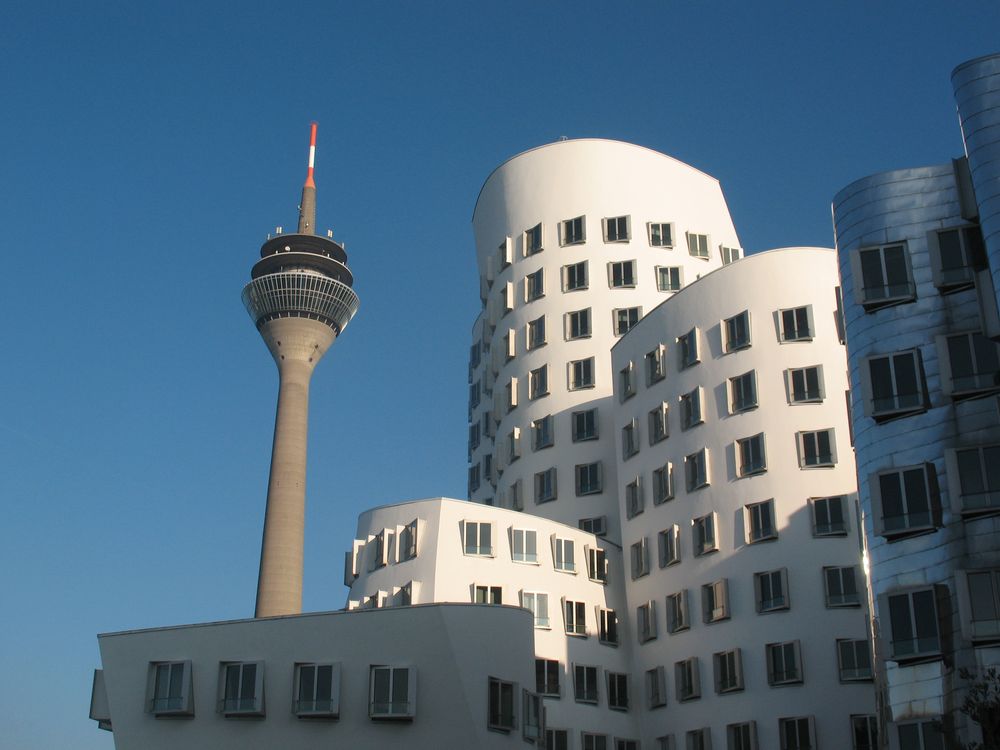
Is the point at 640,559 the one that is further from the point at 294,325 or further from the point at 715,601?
the point at 294,325

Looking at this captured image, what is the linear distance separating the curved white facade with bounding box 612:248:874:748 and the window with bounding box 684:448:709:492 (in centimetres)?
8

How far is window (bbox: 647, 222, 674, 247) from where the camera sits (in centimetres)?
6750

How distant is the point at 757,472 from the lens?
50781 mm

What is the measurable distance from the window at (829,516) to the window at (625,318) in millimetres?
18317

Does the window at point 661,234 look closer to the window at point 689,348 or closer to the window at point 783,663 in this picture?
the window at point 689,348

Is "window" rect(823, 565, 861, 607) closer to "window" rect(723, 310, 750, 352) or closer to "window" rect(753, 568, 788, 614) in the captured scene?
"window" rect(753, 568, 788, 614)

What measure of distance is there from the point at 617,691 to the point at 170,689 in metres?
20.9

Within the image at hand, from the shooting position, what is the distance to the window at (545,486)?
62500 mm

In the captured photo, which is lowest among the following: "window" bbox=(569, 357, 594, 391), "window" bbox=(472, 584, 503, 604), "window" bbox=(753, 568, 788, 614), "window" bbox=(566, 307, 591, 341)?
"window" bbox=(753, 568, 788, 614)

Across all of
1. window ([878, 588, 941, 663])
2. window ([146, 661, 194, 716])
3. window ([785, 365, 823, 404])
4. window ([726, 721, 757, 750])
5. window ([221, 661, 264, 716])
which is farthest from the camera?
window ([785, 365, 823, 404])

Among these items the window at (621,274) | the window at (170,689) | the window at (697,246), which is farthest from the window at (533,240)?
the window at (170,689)

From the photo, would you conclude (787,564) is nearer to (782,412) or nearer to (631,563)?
(782,412)

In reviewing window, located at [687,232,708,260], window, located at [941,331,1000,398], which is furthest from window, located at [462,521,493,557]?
window, located at [941,331,1000,398]

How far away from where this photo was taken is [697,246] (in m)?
68.3
